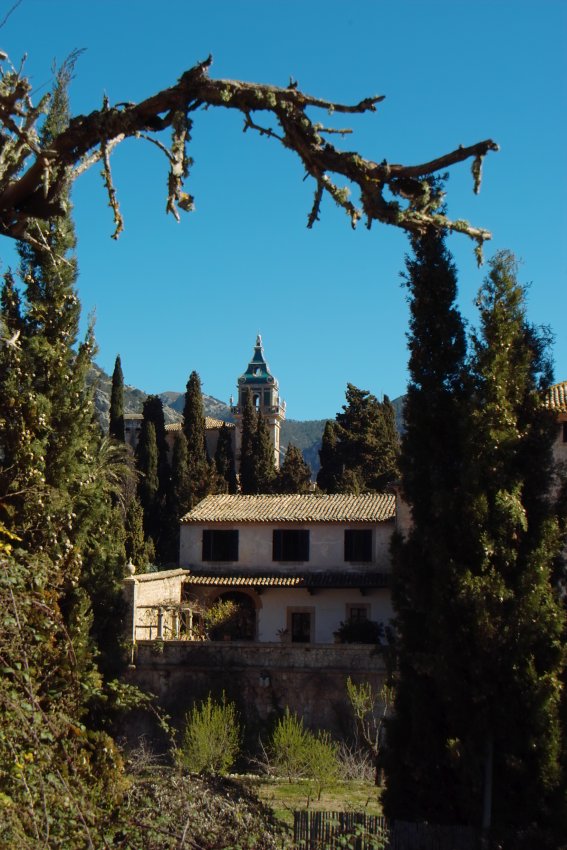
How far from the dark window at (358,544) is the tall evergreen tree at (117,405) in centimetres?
2011

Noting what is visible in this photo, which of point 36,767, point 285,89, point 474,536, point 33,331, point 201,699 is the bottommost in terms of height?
point 201,699

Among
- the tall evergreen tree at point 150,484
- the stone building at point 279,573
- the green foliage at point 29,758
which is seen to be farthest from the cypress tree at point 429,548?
the tall evergreen tree at point 150,484

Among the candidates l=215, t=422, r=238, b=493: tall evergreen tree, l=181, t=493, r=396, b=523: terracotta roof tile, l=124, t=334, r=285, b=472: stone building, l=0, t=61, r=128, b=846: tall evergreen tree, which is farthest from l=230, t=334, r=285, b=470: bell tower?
l=0, t=61, r=128, b=846: tall evergreen tree

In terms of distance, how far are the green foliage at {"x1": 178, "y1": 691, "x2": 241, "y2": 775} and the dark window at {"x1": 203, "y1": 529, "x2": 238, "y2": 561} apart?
1247 centimetres

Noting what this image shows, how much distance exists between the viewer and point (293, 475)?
52.0 meters

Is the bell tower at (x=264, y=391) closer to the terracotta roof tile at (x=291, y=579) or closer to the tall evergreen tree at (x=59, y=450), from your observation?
the terracotta roof tile at (x=291, y=579)

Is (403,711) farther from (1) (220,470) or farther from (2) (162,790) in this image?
(1) (220,470)

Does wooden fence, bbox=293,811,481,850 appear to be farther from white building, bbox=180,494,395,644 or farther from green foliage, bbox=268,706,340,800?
white building, bbox=180,494,395,644

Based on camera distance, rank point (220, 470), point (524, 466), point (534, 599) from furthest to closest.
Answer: point (220, 470), point (524, 466), point (534, 599)

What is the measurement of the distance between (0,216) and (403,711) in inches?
333

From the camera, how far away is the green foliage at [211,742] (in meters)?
17.5

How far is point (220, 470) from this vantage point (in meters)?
57.4

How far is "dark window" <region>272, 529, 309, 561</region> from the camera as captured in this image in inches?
1229

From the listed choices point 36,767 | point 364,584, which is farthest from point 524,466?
point 364,584
